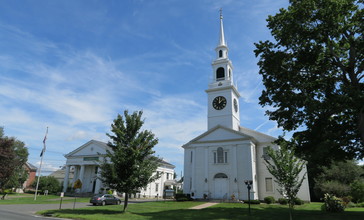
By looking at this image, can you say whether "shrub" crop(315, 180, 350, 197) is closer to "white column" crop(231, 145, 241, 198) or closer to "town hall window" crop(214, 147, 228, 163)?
"white column" crop(231, 145, 241, 198)

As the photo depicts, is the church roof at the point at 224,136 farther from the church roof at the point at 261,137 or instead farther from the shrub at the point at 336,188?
the shrub at the point at 336,188

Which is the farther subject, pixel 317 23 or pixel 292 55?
pixel 292 55

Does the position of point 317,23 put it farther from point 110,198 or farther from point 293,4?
point 110,198

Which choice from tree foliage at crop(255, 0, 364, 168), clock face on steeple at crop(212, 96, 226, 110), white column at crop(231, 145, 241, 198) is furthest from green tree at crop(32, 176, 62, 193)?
tree foliage at crop(255, 0, 364, 168)

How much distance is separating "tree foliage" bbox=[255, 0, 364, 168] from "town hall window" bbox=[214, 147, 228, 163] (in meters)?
14.6

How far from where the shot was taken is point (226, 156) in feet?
111

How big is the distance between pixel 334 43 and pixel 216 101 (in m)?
22.8

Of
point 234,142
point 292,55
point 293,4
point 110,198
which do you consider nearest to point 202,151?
point 234,142

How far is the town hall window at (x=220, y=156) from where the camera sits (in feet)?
111

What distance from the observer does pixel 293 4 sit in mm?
19516

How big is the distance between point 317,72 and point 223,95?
65.3 feet

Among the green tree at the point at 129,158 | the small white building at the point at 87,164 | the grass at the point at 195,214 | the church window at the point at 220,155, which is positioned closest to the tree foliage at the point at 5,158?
the small white building at the point at 87,164

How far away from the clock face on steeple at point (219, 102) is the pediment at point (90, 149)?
2315cm

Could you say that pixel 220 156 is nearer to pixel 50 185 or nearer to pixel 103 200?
pixel 103 200
